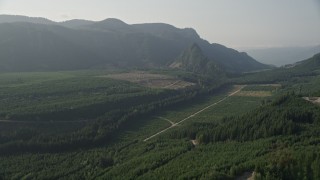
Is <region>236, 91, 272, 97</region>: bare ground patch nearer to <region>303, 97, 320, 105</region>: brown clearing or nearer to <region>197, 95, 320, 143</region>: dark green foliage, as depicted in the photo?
<region>303, 97, 320, 105</region>: brown clearing

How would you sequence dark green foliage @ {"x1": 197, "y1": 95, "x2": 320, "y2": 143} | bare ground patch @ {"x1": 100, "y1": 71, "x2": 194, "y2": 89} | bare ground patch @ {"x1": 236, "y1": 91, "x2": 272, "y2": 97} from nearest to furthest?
dark green foliage @ {"x1": 197, "y1": 95, "x2": 320, "y2": 143} < bare ground patch @ {"x1": 236, "y1": 91, "x2": 272, "y2": 97} < bare ground patch @ {"x1": 100, "y1": 71, "x2": 194, "y2": 89}

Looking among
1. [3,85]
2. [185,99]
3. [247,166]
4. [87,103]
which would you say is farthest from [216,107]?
[247,166]

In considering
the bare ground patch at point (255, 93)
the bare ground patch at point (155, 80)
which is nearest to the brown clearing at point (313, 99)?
the bare ground patch at point (255, 93)

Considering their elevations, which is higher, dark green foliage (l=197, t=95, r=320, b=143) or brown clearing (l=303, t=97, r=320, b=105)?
brown clearing (l=303, t=97, r=320, b=105)

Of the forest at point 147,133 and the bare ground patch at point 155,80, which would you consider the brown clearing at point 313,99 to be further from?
the bare ground patch at point 155,80


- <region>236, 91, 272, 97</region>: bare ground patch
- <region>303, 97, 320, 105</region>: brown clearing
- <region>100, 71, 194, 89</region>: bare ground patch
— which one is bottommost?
<region>236, 91, 272, 97</region>: bare ground patch

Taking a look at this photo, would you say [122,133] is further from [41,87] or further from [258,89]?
[258,89]

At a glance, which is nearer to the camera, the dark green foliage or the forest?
the forest

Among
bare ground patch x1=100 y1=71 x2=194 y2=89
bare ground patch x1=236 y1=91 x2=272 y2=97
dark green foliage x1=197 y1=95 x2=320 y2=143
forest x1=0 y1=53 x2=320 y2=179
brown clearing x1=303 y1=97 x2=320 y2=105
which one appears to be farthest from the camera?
bare ground patch x1=100 y1=71 x2=194 y2=89

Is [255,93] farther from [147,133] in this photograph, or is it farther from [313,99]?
[147,133]

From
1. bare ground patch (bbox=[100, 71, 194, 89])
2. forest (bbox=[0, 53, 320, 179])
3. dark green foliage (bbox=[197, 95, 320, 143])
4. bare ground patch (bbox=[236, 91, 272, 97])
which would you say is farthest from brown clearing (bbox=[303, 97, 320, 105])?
bare ground patch (bbox=[100, 71, 194, 89])
